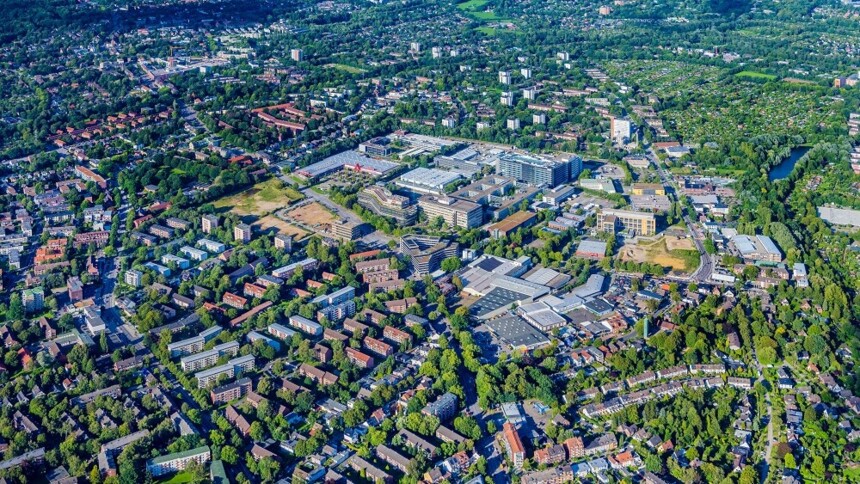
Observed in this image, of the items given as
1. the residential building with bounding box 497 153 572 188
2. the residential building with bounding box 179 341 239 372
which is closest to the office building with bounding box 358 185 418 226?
the residential building with bounding box 497 153 572 188

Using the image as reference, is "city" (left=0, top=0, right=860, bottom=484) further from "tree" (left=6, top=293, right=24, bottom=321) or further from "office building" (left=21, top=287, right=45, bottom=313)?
"tree" (left=6, top=293, right=24, bottom=321)

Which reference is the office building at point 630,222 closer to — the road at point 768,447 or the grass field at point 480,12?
the road at point 768,447

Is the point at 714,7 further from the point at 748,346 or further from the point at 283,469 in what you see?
the point at 283,469

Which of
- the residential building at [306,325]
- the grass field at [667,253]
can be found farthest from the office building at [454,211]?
the residential building at [306,325]

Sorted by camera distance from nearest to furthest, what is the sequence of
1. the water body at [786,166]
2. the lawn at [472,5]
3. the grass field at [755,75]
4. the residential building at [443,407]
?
the residential building at [443,407]
the water body at [786,166]
the grass field at [755,75]
the lawn at [472,5]

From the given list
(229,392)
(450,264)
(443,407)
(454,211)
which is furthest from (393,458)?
(454,211)
